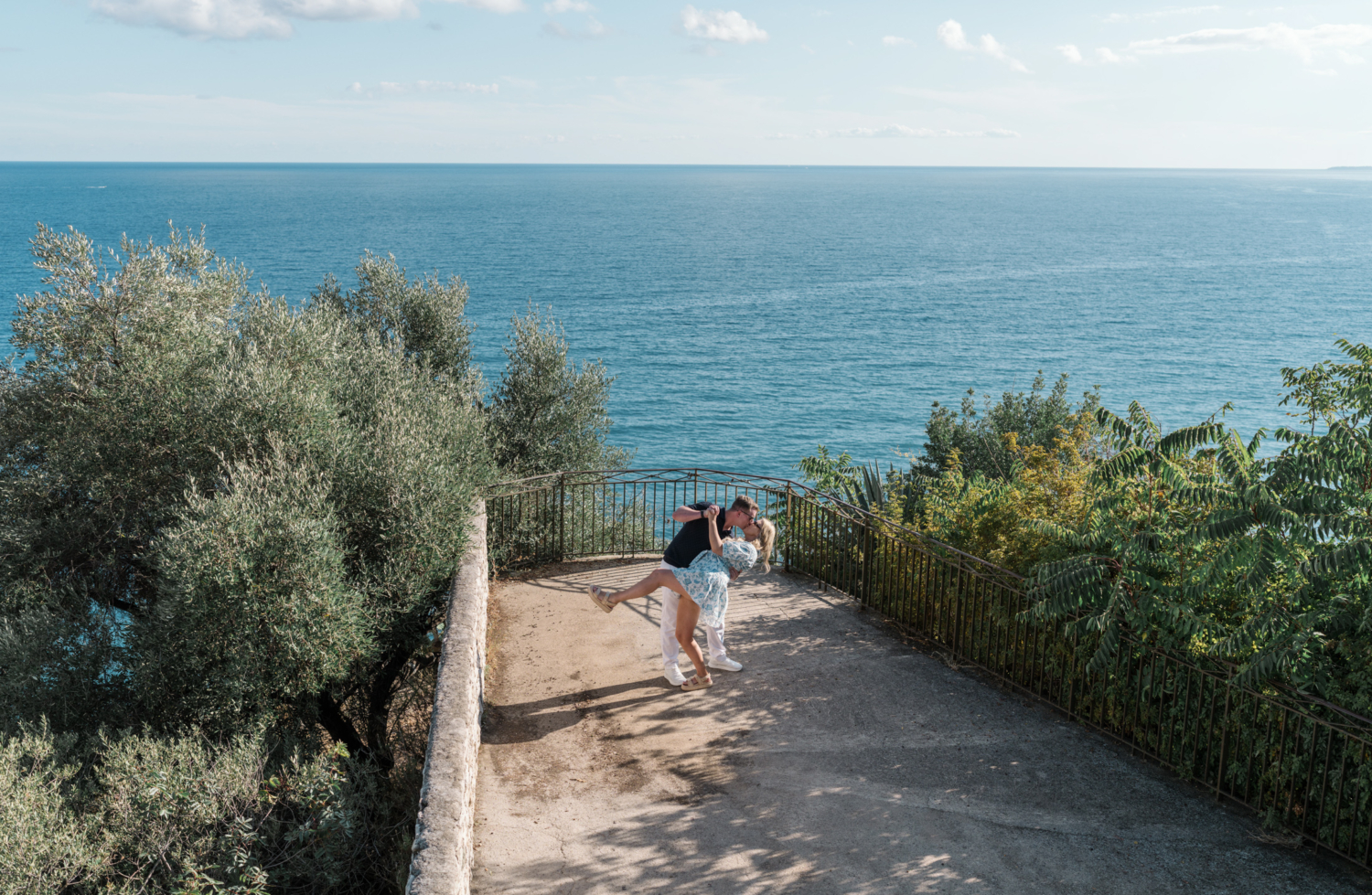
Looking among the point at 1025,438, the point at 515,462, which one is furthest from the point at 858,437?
the point at 515,462

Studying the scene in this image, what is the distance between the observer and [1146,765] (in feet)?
25.1

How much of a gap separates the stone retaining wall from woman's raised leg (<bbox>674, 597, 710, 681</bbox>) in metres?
1.85

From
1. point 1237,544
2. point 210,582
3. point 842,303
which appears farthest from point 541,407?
point 842,303

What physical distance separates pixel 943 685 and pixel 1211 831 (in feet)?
8.71

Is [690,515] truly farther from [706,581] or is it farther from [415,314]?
[415,314]

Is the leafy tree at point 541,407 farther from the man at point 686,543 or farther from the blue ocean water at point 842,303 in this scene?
the blue ocean water at point 842,303

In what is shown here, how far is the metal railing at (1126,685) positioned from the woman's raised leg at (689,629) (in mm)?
2735

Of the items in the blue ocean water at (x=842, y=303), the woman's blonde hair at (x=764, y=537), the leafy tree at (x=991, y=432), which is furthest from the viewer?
the blue ocean water at (x=842, y=303)

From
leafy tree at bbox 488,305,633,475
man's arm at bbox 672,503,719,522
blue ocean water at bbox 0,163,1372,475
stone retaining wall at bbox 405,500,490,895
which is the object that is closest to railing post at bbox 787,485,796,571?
man's arm at bbox 672,503,719,522

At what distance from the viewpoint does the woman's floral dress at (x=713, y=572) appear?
27.9 ft

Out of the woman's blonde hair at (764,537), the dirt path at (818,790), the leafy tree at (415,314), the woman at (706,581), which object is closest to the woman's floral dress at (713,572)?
the woman at (706,581)

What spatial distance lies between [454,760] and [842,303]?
275 feet

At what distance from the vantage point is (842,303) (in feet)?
286

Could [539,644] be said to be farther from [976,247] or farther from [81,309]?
[976,247]
